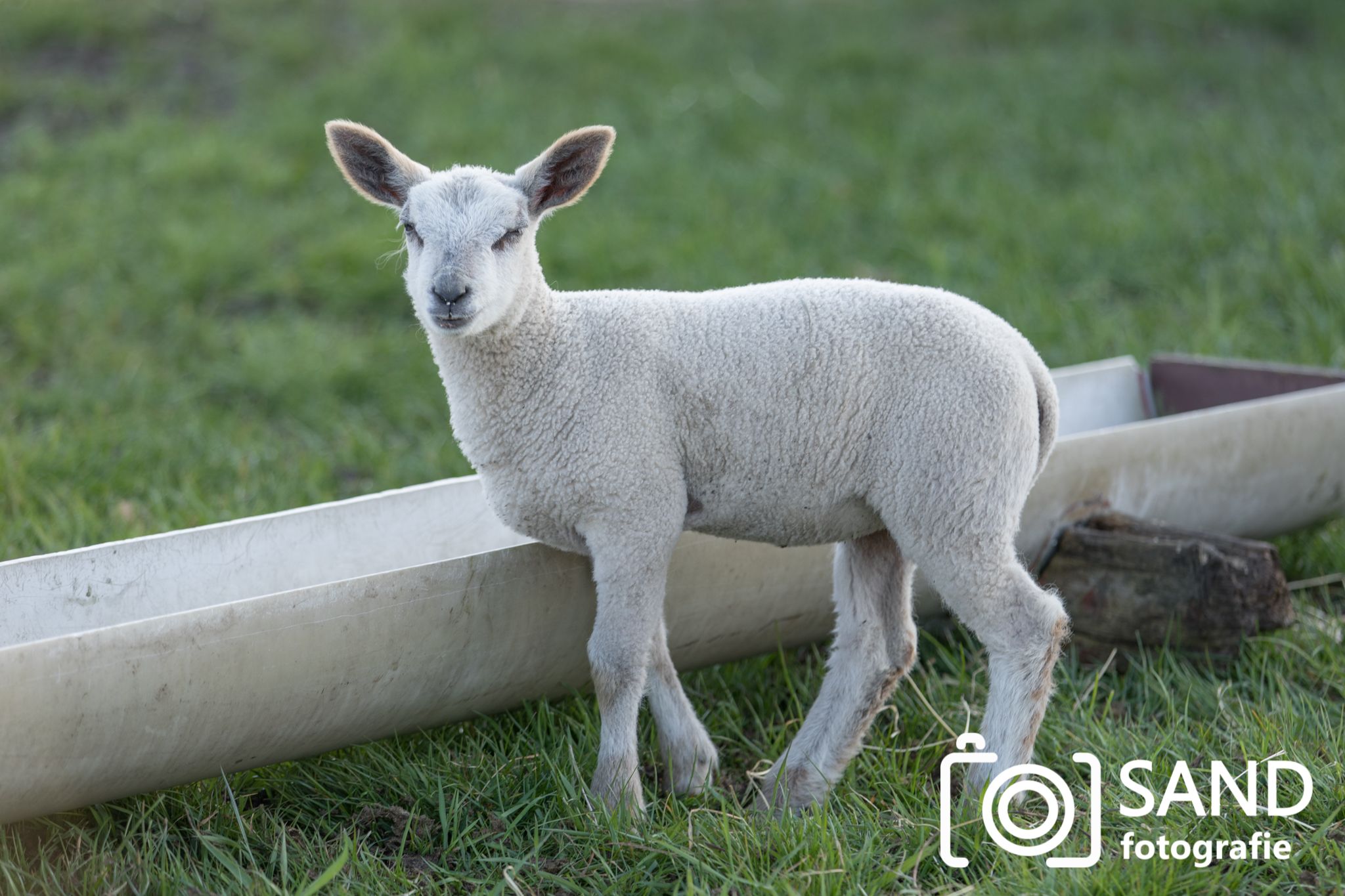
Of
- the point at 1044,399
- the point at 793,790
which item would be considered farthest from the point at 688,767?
the point at 1044,399

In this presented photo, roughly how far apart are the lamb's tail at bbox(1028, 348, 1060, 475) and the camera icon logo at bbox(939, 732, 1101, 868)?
65 cm

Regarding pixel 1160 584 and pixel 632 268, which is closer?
pixel 1160 584

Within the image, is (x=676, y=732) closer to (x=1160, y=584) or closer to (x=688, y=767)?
(x=688, y=767)

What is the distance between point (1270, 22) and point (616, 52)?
15.8ft

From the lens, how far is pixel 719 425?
2781 millimetres

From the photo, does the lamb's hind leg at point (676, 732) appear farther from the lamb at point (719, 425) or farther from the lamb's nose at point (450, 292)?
the lamb's nose at point (450, 292)

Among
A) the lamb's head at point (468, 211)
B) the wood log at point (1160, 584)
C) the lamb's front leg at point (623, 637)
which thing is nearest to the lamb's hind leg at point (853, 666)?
the lamb's front leg at point (623, 637)

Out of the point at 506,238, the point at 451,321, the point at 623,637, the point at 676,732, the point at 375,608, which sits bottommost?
the point at 676,732

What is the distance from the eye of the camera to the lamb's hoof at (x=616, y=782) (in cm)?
279

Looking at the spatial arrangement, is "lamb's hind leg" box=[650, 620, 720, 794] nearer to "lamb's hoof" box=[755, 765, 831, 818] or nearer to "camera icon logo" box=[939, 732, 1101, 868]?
"lamb's hoof" box=[755, 765, 831, 818]

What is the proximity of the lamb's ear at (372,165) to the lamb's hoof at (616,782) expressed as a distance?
1290mm

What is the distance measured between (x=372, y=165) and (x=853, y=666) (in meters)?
1.55

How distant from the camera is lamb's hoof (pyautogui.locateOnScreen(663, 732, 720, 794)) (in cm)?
304

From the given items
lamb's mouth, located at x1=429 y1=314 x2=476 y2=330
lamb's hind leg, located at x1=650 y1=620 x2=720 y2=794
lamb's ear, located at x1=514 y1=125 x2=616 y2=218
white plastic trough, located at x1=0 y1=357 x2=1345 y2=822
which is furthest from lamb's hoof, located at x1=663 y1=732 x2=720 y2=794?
lamb's ear, located at x1=514 y1=125 x2=616 y2=218
